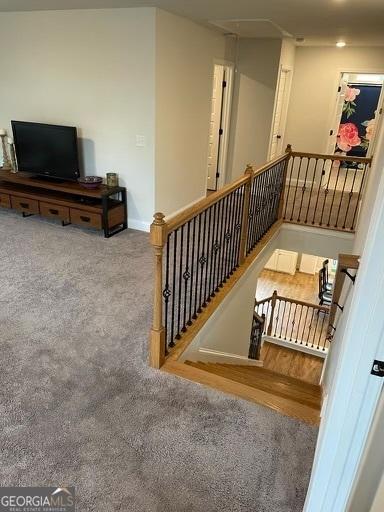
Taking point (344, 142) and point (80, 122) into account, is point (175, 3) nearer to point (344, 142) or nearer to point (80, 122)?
point (80, 122)

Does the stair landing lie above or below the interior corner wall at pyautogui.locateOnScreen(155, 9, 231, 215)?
below

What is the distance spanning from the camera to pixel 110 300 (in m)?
3.27

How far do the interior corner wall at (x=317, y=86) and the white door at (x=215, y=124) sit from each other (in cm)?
159

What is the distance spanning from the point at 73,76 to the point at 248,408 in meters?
4.31

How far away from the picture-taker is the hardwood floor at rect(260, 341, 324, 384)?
6.77m

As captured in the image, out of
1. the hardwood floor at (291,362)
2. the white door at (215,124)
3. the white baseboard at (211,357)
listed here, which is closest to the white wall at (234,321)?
the white baseboard at (211,357)

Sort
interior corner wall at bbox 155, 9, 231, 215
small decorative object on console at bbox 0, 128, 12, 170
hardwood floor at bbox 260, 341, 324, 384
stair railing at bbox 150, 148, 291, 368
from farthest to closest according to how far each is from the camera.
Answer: hardwood floor at bbox 260, 341, 324, 384
small decorative object on console at bbox 0, 128, 12, 170
interior corner wall at bbox 155, 9, 231, 215
stair railing at bbox 150, 148, 291, 368

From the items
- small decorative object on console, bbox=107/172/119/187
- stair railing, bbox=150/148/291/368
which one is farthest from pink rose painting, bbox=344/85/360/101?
small decorative object on console, bbox=107/172/119/187

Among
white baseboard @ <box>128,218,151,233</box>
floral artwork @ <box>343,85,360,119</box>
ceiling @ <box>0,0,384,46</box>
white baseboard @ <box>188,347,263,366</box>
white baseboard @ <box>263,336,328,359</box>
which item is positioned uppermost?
ceiling @ <box>0,0,384,46</box>

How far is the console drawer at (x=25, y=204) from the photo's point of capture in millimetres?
4879

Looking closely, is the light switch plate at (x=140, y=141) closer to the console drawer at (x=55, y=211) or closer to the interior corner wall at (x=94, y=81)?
the interior corner wall at (x=94, y=81)

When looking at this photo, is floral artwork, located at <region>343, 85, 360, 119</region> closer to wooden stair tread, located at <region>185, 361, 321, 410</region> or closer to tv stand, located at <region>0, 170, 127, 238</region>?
tv stand, located at <region>0, 170, 127, 238</region>

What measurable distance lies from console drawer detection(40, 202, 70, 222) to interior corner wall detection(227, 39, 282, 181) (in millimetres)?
3147

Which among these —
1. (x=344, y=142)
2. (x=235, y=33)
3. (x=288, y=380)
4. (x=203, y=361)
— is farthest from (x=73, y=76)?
(x=344, y=142)
